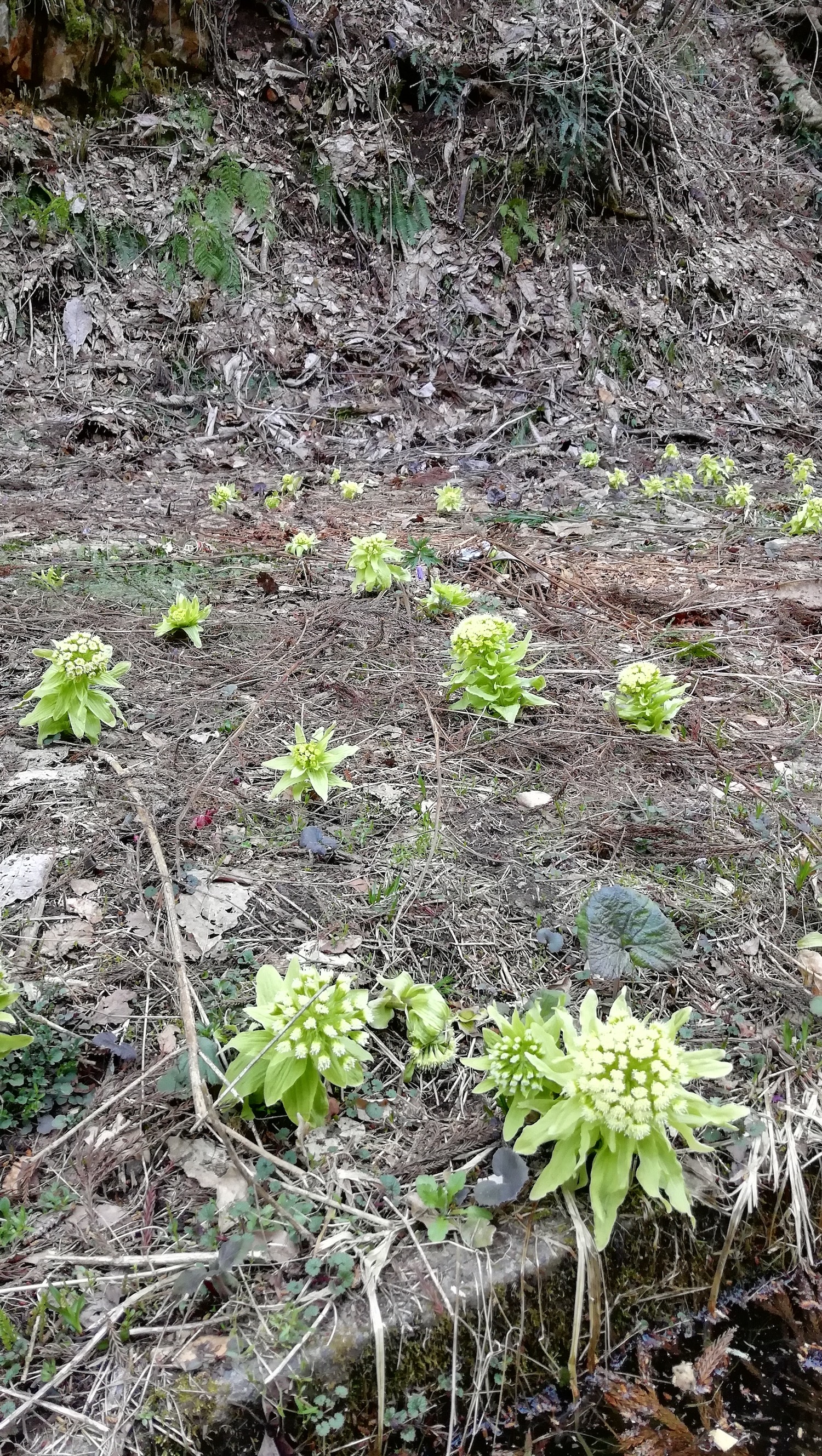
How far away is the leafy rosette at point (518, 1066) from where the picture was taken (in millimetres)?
1470

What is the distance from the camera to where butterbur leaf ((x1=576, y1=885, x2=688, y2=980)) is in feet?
5.98

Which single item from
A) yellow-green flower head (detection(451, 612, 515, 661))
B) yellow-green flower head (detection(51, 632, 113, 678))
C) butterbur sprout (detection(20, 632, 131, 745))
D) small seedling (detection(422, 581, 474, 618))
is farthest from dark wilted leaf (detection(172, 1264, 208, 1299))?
small seedling (detection(422, 581, 474, 618))

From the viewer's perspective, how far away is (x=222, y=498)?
4898mm

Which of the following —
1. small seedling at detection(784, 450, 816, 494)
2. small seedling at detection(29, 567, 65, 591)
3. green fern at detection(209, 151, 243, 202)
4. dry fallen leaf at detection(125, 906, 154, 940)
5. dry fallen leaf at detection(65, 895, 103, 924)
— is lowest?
dry fallen leaf at detection(125, 906, 154, 940)

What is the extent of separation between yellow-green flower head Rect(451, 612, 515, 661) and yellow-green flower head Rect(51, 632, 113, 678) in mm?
1104

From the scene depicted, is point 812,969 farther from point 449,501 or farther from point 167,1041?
point 449,501

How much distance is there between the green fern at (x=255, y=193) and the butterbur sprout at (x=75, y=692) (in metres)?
5.94

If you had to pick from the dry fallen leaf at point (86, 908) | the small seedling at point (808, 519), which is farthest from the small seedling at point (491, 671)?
the small seedling at point (808, 519)

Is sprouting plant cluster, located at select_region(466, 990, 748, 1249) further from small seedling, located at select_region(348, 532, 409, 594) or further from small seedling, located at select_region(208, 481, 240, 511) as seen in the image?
small seedling, located at select_region(208, 481, 240, 511)

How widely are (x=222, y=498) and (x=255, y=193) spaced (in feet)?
12.2

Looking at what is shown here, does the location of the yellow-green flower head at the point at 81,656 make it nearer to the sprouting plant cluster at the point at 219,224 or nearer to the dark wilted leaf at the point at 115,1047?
the dark wilted leaf at the point at 115,1047

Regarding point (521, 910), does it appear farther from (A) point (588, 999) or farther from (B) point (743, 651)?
(B) point (743, 651)

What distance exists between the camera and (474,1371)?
4.44 ft

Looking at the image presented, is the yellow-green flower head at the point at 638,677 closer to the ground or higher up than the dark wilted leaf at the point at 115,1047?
higher up
